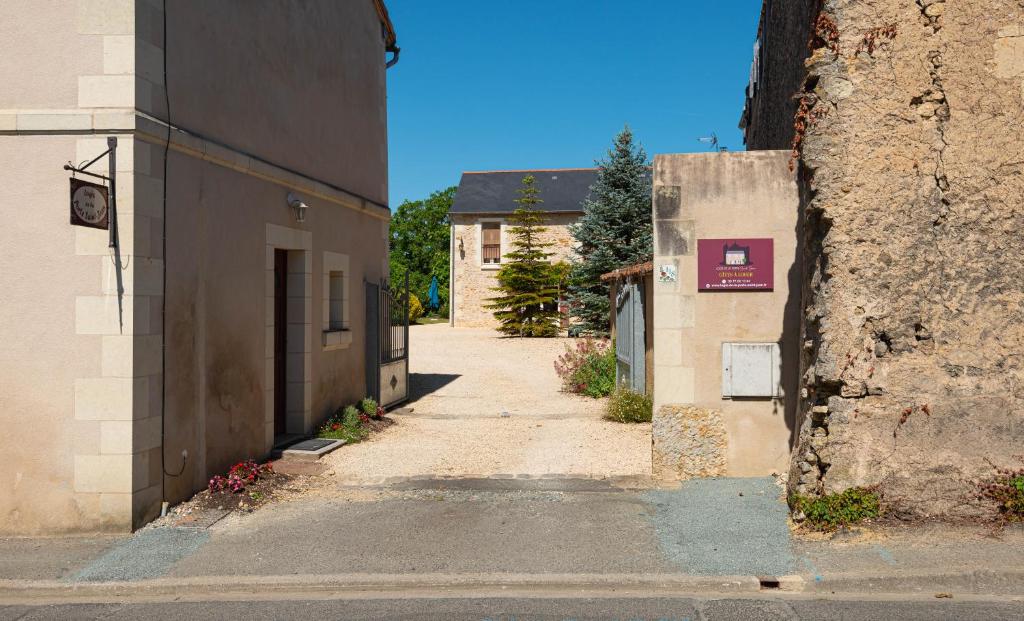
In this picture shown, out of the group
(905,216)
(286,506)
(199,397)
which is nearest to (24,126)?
(199,397)

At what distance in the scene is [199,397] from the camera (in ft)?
22.2

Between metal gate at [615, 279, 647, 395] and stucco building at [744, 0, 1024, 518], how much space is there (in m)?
5.05

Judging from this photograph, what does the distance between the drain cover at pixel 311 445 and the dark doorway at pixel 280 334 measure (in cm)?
39

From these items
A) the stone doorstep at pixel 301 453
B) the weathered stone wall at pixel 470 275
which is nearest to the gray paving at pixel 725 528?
the stone doorstep at pixel 301 453

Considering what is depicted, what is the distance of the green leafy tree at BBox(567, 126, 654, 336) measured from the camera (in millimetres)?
22234

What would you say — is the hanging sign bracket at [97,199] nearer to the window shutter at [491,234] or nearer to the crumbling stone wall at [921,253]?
the crumbling stone wall at [921,253]

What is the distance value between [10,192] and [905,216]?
6.81 metres

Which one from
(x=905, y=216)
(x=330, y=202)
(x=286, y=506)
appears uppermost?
(x=330, y=202)

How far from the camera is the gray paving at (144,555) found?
16.5ft

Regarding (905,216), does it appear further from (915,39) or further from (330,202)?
(330,202)

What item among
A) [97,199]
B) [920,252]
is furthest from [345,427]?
[920,252]

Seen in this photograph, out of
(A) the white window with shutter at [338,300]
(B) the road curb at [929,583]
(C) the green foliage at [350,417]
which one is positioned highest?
(A) the white window with shutter at [338,300]

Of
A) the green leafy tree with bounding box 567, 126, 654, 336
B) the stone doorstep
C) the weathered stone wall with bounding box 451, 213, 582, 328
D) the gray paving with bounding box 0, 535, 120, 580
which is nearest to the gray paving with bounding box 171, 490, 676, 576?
the gray paving with bounding box 0, 535, 120, 580

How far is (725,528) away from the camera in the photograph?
5711mm
